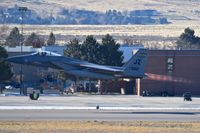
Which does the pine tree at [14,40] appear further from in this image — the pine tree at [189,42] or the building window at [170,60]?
the building window at [170,60]

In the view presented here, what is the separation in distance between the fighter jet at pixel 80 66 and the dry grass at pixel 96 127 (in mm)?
Answer: 30123

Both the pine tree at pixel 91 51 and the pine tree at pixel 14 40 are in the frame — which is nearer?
the pine tree at pixel 91 51

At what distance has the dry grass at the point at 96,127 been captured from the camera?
47.3m

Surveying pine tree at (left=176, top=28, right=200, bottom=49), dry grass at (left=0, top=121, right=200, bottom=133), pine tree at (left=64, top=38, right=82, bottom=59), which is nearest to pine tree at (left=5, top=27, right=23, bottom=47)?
pine tree at (left=176, top=28, right=200, bottom=49)

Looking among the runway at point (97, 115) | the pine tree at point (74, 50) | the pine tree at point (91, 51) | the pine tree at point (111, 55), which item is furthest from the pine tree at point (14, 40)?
the runway at point (97, 115)

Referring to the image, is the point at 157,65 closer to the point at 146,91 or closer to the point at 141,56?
the point at 146,91

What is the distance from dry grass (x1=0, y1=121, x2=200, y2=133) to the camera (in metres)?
47.3

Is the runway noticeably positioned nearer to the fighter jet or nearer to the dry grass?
the dry grass

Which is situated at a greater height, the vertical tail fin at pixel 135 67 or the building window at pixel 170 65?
the vertical tail fin at pixel 135 67

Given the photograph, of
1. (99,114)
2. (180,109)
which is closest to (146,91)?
(180,109)

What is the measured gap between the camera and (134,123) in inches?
2080

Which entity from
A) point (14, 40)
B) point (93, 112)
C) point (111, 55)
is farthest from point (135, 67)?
point (14, 40)

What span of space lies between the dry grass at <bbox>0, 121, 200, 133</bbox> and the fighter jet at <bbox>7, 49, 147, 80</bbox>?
30.1m

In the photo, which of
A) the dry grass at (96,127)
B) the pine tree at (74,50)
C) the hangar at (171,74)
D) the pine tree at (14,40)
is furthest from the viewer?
the pine tree at (14,40)
